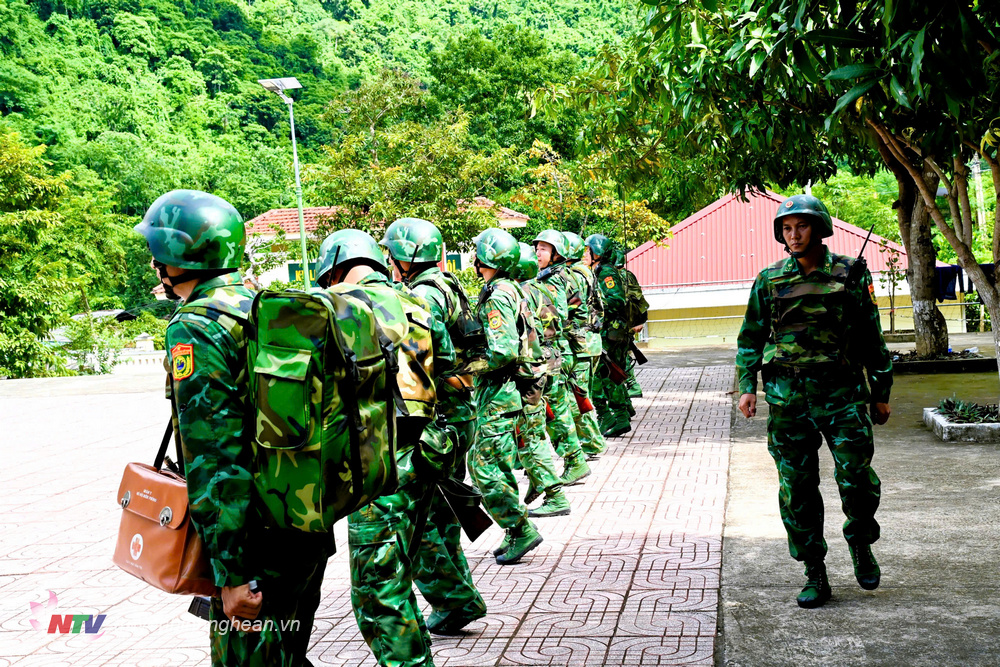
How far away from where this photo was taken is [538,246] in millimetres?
9023

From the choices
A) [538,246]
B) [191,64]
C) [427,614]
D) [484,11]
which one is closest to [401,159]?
[538,246]

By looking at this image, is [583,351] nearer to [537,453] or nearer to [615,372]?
[615,372]

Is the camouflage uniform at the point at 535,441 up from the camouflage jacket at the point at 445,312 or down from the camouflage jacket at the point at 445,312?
down

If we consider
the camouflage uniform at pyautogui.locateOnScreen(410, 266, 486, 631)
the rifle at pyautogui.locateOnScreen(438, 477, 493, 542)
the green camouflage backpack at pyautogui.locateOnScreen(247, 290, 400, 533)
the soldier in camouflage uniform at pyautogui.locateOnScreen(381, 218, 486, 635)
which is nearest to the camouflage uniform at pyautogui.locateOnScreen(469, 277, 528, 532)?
the soldier in camouflage uniform at pyautogui.locateOnScreen(381, 218, 486, 635)

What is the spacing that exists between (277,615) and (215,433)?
56 cm

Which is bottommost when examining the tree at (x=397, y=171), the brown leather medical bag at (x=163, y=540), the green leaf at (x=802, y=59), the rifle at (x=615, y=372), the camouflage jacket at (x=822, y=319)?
the rifle at (x=615, y=372)

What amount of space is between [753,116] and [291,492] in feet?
24.1

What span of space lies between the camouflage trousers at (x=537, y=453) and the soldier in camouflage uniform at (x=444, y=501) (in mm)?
2181

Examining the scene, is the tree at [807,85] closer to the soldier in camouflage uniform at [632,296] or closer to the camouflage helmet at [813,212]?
the camouflage helmet at [813,212]

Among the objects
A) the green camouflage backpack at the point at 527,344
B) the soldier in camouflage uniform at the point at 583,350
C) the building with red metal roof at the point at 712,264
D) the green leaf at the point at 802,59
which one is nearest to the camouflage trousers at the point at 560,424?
the soldier in camouflage uniform at the point at 583,350

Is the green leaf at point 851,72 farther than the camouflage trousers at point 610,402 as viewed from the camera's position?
No

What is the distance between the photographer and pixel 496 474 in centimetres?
589

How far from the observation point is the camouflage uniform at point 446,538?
452 centimetres

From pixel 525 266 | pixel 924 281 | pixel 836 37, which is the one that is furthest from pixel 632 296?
pixel 836 37
